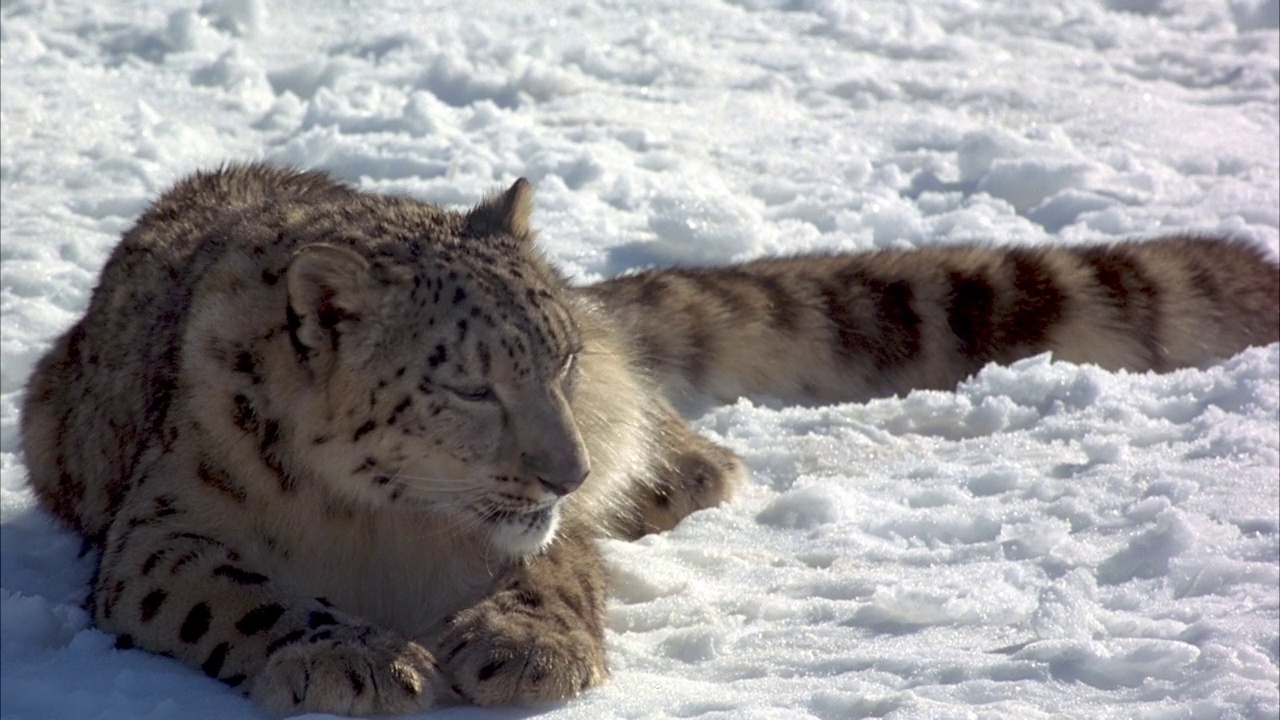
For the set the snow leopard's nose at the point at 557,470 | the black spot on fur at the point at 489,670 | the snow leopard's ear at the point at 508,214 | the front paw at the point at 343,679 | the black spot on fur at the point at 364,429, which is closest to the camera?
the front paw at the point at 343,679

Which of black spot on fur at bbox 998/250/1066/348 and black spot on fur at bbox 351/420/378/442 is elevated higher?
black spot on fur at bbox 351/420/378/442

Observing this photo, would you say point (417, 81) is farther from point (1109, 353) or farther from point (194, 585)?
point (194, 585)

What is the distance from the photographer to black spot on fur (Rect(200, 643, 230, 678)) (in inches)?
157

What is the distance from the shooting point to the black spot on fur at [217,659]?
3990 mm

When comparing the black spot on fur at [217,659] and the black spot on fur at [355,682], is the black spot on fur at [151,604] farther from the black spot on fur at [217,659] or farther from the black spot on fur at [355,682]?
the black spot on fur at [355,682]

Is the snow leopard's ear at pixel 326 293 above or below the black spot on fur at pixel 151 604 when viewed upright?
above

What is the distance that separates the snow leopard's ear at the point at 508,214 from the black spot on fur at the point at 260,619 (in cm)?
118

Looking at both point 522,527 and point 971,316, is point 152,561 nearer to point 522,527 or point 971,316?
point 522,527

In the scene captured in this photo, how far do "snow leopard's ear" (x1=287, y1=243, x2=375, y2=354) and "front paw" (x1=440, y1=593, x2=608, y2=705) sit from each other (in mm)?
745

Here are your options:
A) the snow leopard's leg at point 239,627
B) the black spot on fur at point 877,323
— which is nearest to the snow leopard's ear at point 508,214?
the snow leopard's leg at point 239,627

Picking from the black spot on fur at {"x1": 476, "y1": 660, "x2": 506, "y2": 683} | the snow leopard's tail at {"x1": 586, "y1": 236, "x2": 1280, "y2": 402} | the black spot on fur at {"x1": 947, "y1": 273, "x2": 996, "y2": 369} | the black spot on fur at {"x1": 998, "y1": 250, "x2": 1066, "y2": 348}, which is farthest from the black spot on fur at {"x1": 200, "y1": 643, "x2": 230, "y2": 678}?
the black spot on fur at {"x1": 998, "y1": 250, "x2": 1066, "y2": 348}

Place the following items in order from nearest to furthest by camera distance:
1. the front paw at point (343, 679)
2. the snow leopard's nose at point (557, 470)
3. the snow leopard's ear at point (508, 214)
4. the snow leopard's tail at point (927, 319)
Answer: the front paw at point (343, 679) → the snow leopard's nose at point (557, 470) → the snow leopard's ear at point (508, 214) → the snow leopard's tail at point (927, 319)

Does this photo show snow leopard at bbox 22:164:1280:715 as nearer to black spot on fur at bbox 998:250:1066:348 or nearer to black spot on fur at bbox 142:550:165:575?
black spot on fur at bbox 142:550:165:575

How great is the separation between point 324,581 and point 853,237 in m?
4.26
